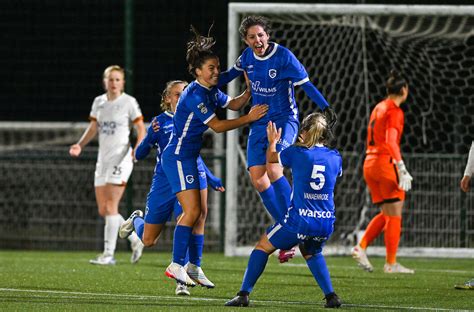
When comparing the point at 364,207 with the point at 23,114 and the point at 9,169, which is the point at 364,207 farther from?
the point at 23,114

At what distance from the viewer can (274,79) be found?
8562mm

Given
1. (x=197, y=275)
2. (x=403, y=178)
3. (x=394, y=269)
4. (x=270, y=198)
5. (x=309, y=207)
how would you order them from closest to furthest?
(x=309, y=207), (x=197, y=275), (x=270, y=198), (x=403, y=178), (x=394, y=269)

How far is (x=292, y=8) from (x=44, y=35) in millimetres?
7648

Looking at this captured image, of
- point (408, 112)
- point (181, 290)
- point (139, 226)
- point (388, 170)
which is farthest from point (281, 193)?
point (408, 112)

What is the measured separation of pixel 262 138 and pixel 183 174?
870 mm

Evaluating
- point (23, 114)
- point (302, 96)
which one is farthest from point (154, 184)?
point (23, 114)

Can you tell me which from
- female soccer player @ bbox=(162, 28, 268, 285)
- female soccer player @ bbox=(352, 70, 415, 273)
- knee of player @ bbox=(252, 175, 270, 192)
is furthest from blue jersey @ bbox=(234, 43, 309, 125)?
female soccer player @ bbox=(352, 70, 415, 273)

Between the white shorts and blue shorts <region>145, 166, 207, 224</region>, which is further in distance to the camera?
the white shorts

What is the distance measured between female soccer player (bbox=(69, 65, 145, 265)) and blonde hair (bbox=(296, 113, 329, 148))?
4.34 metres

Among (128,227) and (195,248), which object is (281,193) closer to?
(195,248)

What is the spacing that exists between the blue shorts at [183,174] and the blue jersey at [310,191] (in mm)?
1065

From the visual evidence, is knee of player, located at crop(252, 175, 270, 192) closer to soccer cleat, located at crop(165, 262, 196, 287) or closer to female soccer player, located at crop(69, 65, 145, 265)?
soccer cleat, located at crop(165, 262, 196, 287)

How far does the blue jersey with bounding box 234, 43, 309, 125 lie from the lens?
855cm

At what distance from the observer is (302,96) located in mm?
14445
